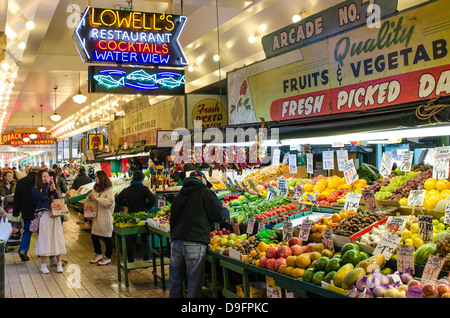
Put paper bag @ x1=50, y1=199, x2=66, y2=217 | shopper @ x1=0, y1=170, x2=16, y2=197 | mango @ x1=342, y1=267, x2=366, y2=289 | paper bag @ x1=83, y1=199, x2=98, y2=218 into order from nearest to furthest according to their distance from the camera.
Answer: mango @ x1=342, y1=267, x2=366, y2=289
paper bag @ x1=50, y1=199, x2=66, y2=217
paper bag @ x1=83, y1=199, x2=98, y2=218
shopper @ x1=0, y1=170, x2=16, y2=197

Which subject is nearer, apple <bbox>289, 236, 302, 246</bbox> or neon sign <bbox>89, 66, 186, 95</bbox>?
apple <bbox>289, 236, 302, 246</bbox>

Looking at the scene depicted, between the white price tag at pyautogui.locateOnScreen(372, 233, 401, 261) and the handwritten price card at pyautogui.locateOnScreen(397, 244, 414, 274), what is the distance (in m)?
0.11

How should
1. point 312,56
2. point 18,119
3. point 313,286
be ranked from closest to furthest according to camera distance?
1. point 313,286
2. point 312,56
3. point 18,119

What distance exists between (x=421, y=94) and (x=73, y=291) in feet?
18.0

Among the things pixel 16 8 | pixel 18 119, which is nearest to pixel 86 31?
pixel 16 8

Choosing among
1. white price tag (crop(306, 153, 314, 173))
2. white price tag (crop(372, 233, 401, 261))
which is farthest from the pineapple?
white price tag (crop(306, 153, 314, 173))

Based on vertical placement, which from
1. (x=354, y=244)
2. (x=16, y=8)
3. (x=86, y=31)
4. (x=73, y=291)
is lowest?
(x=73, y=291)

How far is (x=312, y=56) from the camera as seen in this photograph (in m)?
6.80

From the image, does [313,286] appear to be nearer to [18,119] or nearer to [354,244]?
[354,244]

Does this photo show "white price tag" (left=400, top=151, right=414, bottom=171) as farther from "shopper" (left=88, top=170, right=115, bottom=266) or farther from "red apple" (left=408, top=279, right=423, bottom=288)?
"shopper" (left=88, top=170, right=115, bottom=266)

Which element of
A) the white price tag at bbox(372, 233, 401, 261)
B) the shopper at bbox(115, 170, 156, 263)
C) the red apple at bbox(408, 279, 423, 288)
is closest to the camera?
the red apple at bbox(408, 279, 423, 288)

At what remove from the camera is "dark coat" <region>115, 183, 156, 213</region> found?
834 cm

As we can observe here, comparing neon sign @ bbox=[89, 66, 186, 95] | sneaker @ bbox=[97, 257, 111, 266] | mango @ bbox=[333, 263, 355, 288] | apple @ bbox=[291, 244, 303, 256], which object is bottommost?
sneaker @ bbox=[97, 257, 111, 266]

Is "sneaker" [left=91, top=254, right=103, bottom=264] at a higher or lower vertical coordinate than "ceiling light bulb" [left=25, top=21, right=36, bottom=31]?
lower
